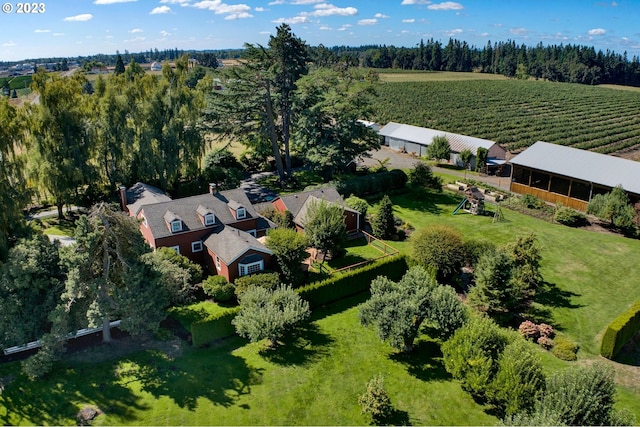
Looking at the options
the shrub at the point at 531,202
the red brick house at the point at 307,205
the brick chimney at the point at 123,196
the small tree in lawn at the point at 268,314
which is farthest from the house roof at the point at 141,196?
the shrub at the point at 531,202

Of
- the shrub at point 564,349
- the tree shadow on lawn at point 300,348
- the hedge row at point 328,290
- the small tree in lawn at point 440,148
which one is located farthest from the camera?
the small tree in lawn at point 440,148

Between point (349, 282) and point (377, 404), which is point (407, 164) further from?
point (377, 404)

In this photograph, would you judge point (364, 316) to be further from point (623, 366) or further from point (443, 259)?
point (623, 366)

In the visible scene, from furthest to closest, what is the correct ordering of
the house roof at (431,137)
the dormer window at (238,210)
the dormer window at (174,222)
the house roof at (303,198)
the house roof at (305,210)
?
1. the house roof at (431,137)
2. the house roof at (303,198)
3. the house roof at (305,210)
4. the dormer window at (238,210)
5. the dormer window at (174,222)

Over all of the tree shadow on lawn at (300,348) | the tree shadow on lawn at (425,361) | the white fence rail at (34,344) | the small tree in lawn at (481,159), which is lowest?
the tree shadow on lawn at (425,361)

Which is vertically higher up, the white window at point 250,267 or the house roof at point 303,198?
the house roof at point 303,198

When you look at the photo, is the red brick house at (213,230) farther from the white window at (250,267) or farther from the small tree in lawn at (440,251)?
the small tree in lawn at (440,251)

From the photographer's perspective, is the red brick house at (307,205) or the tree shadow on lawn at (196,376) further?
the red brick house at (307,205)
